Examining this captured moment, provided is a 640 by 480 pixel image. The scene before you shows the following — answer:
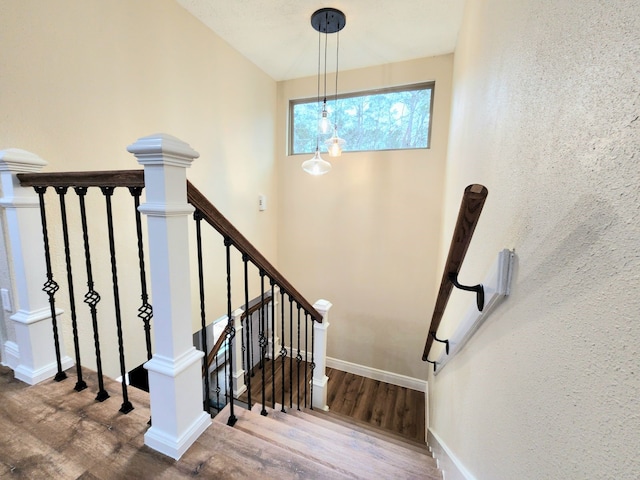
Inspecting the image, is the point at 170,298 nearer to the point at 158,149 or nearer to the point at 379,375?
the point at 158,149

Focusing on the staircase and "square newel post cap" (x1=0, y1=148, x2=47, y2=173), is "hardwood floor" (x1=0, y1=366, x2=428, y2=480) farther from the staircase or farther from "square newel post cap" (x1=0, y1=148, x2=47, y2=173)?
"square newel post cap" (x1=0, y1=148, x2=47, y2=173)

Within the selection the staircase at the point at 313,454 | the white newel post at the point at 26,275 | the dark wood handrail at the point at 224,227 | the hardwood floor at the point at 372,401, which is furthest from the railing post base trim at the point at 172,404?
the hardwood floor at the point at 372,401

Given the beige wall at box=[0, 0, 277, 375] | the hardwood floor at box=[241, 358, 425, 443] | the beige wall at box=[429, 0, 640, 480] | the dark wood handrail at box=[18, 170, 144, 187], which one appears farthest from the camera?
the hardwood floor at box=[241, 358, 425, 443]

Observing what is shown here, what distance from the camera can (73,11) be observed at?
59.7 inches

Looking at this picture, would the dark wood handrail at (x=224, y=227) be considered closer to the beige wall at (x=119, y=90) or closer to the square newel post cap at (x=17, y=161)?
the square newel post cap at (x=17, y=161)

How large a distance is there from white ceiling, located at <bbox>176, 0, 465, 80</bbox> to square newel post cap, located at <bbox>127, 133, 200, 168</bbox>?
6.44ft

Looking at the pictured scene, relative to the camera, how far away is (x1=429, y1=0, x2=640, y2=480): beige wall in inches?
15.0

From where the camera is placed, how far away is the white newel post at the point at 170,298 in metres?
0.85

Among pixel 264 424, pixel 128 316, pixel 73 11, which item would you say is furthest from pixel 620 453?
pixel 73 11

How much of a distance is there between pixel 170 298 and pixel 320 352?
1958 mm

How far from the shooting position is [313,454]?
116cm

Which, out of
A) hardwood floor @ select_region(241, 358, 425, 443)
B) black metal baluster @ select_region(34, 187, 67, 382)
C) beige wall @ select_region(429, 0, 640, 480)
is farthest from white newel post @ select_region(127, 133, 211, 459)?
hardwood floor @ select_region(241, 358, 425, 443)

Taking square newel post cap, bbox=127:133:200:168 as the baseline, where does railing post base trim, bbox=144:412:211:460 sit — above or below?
Result: below

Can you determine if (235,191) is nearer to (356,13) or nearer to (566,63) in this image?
(356,13)
